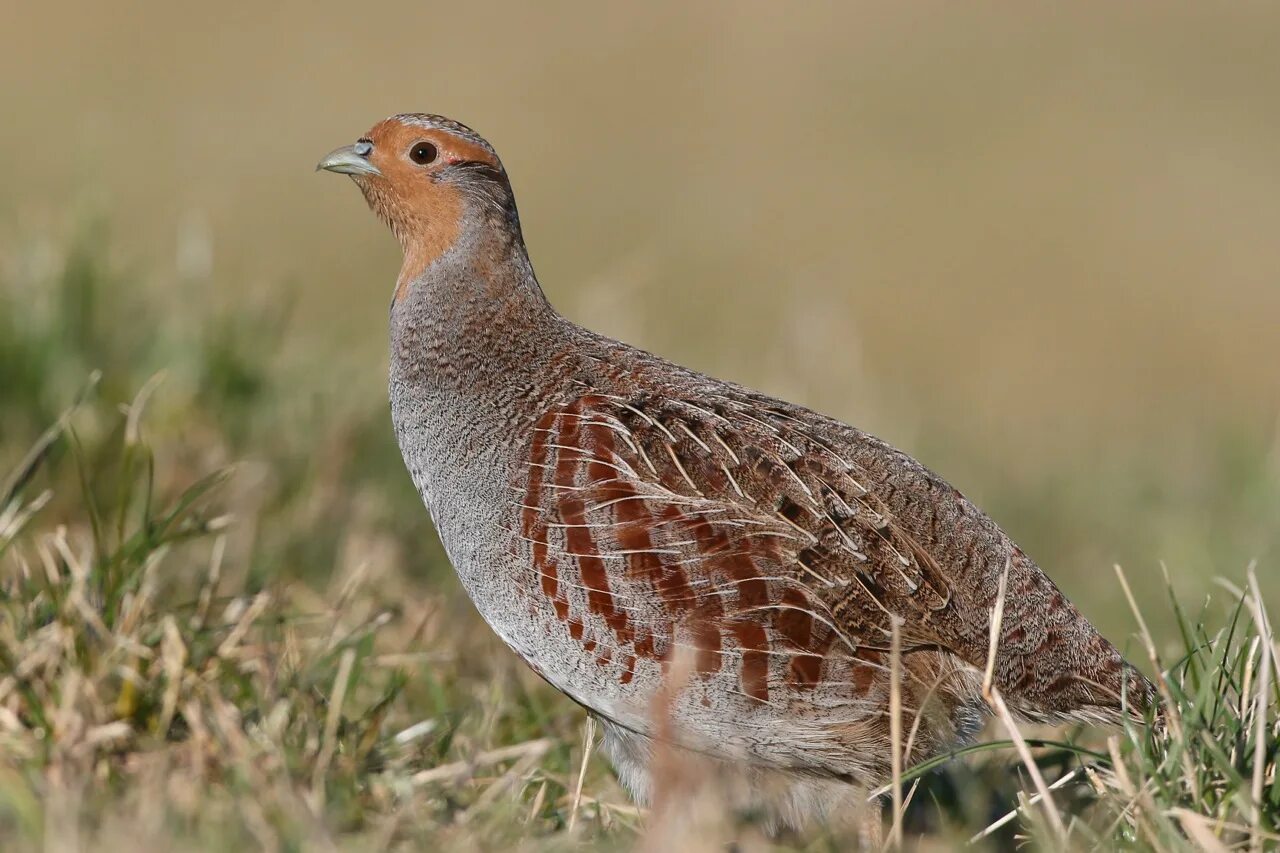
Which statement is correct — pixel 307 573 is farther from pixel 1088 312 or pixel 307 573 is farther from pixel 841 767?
pixel 1088 312

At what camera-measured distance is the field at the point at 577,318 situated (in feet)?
10.7

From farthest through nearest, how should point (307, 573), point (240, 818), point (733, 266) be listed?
point (733, 266) → point (307, 573) → point (240, 818)

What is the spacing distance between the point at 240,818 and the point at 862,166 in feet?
46.1

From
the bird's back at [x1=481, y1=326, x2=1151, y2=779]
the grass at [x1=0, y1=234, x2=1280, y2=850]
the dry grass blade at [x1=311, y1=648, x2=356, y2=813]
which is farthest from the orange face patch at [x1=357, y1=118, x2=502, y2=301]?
the dry grass blade at [x1=311, y1=648, x2=356, y2=813]

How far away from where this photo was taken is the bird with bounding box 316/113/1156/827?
3.66 m

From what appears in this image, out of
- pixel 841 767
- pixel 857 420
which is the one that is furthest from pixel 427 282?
pixel 857 420

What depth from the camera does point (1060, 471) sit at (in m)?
7.88

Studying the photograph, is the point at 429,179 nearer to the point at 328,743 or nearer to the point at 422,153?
the point at 422,153

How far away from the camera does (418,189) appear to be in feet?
14.8

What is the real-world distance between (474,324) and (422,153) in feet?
1.96

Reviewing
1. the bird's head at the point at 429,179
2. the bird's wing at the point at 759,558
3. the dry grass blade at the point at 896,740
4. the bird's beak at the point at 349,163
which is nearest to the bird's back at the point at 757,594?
the bird's wing at the point at 759,558

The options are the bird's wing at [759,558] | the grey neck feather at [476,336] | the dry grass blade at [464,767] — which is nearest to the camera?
the dry grass blade at [464,767]

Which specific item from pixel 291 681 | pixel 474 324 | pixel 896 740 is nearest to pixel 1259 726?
pixel 896 740

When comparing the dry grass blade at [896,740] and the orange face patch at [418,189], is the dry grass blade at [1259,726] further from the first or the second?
the orange face patch at [418,189]
